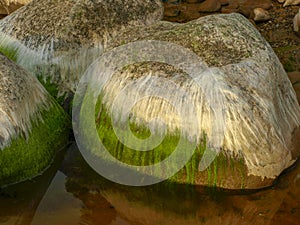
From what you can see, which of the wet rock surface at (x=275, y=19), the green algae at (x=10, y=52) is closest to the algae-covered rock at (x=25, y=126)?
the green algae at (x=10, y=52)

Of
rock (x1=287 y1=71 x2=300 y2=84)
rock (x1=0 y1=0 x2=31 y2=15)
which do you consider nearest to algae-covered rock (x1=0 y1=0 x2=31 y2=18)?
rock (x1=0 y1=0 x2=31 y2=15)

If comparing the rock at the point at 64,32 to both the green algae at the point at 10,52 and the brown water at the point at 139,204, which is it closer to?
the green algae at the point at 10,52

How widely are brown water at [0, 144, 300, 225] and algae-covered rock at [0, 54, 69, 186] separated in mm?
204

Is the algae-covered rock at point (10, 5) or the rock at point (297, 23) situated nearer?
the rock at point (297, 23)

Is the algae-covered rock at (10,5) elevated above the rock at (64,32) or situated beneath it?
situated beneath

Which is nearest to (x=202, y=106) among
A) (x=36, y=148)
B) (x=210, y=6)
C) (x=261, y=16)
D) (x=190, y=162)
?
(x=190, y=162)

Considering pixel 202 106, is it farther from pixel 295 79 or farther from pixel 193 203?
pixel 295 79

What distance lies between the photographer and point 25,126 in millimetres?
7758

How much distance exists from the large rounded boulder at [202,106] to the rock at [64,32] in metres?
0.65

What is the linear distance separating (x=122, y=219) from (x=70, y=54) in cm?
277

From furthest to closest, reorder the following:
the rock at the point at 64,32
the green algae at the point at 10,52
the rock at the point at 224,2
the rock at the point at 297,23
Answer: the rock at the point at 224,2
the rock at the point at 297,23
the green algae at the point at 10,52
the rock at the point at 64,32

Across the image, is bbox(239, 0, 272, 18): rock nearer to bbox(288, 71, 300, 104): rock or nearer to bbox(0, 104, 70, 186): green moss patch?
bbox(288, 71, 300, 104): rock

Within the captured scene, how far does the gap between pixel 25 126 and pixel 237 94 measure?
2464mm

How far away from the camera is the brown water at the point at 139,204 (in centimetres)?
709
